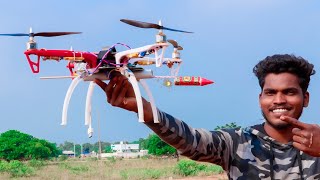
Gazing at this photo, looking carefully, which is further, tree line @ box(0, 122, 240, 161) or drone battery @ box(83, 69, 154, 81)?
tree line @ box(0, 122, 240, 161)

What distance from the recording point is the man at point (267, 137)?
2955mm

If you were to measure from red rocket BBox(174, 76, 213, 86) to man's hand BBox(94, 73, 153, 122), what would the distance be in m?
0.18

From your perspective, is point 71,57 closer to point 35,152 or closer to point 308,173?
point 308,173

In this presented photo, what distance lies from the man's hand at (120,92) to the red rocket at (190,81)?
0.59ft

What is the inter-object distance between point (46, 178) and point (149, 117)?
22.3 m

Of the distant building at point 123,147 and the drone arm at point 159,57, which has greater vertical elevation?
the drone arm at point 159,57

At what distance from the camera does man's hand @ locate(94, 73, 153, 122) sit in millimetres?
2473

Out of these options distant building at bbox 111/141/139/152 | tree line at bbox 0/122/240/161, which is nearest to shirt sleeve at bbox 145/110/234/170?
tree line at bbox 0/122/240/161

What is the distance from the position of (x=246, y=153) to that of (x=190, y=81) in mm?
607

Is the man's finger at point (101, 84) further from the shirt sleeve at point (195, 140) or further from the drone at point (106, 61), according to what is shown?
the shirt sleeve at point (195, 140)

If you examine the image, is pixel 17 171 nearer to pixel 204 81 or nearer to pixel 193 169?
pixel 193 169

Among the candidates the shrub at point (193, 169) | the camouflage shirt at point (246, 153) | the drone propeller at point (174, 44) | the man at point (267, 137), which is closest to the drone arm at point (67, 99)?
the drone propeller at point (174, 44)

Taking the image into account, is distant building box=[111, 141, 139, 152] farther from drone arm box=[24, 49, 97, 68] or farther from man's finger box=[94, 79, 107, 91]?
drone arm box=[24, 49, 97, 68]

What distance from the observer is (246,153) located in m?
3.18
